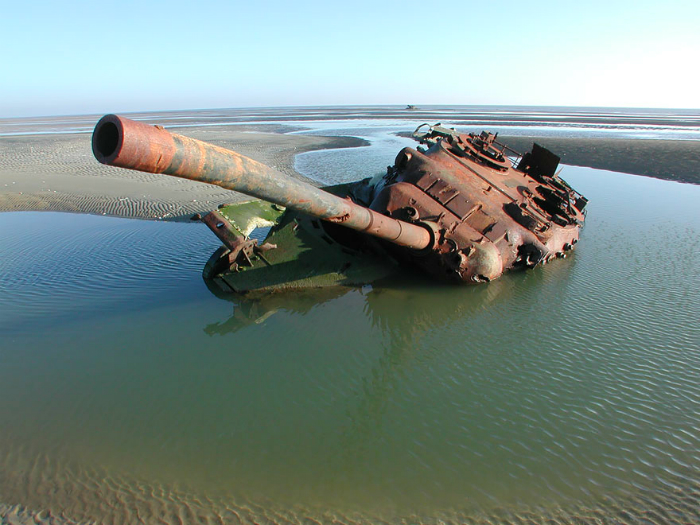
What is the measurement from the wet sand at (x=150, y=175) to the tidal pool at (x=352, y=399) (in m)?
6.15

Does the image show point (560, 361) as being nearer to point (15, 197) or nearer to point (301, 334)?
point (301, 334)

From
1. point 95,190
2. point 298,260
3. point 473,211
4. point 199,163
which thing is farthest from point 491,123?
point 199,163

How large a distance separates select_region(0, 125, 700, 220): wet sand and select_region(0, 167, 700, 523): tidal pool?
20.2 feet

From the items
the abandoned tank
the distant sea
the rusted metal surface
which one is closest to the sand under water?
the abandoned tank

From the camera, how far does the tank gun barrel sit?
128 inches

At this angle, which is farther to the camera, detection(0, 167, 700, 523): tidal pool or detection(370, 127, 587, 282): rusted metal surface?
detection(370, 127, 587, 282): rusted metal surface

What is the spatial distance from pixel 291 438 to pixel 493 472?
7.07ft

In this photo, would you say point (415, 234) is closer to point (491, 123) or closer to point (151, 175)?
point (151, 175)

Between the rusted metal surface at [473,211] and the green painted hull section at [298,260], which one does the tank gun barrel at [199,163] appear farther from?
the green painted hull section at [298,260]

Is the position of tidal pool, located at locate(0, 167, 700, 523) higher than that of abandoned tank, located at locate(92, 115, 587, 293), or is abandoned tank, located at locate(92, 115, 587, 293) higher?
abandoned tank, located at locate(92, 115, 587, 293)

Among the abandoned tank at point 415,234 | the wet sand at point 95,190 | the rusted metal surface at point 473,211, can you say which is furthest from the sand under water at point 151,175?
the rusted metal surface at point 473,211

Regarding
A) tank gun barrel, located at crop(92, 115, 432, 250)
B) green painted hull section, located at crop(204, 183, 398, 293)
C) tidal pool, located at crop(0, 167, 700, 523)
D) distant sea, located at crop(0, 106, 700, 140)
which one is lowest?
tidal pool, located at crop(0, 167, 700, 523)

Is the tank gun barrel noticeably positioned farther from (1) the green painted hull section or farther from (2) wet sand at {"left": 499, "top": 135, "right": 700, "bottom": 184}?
(2) wet sand at {"left": 499, "top": 135, "right": 700, "bottom": 184}

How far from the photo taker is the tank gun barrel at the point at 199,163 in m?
3.26
